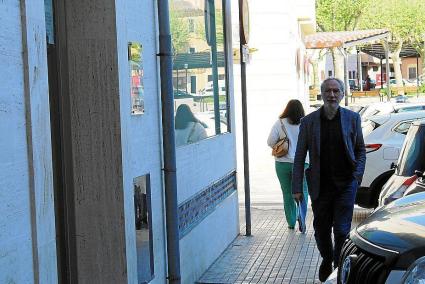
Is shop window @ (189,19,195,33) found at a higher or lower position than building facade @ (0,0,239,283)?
higher

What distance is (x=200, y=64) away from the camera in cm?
873

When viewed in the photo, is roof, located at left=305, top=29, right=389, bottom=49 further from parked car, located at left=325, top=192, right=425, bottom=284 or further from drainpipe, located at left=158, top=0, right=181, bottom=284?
parked car, located at left=325, top=192, right=425, bottom=284

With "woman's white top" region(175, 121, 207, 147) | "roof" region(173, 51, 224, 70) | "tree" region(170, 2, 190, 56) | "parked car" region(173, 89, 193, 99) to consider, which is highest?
"tree" region(170, 2, 190, 56)

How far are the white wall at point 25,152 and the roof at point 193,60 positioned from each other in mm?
3377

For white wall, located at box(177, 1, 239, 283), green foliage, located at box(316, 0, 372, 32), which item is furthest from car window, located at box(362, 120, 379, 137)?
green foliage, located at box(316, 0, 372, 32)

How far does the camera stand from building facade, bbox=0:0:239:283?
13.4ft

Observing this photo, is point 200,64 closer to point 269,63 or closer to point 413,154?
point 413,154

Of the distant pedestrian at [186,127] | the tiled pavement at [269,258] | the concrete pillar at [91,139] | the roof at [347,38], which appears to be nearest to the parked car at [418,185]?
the tiled pavement at [269,258]

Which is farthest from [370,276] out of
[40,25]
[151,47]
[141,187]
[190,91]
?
[190,91]

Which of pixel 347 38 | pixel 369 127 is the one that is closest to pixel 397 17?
pixel 347 38

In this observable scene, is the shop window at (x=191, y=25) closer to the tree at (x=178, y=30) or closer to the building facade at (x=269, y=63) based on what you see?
the tree at (x=178, y=30)

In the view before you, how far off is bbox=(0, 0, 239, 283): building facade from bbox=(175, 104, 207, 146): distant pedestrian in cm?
6

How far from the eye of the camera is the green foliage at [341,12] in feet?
173

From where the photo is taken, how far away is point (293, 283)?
7.70 m
